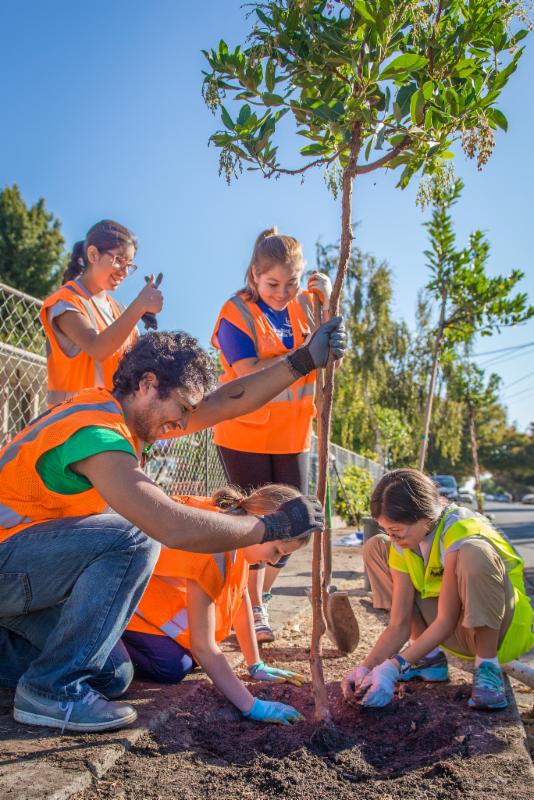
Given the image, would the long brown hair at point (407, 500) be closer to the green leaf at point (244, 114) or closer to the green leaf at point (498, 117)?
the green leaf at point (498, 117)

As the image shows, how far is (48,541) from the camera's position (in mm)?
1852

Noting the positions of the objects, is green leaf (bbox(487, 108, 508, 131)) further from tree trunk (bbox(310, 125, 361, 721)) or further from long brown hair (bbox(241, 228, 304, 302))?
long brown hair (bbox(241, 228, 304, 302))

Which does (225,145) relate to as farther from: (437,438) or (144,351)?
(437,438)

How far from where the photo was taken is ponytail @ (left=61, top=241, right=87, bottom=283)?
2.82 m

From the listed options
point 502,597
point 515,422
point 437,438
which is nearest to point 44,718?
point 502,597

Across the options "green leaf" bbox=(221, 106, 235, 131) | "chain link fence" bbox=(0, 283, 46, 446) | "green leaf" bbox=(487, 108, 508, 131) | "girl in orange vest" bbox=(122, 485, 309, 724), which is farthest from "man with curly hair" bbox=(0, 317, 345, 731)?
"chain link fence" bbox=(0, 283, 46, 446)

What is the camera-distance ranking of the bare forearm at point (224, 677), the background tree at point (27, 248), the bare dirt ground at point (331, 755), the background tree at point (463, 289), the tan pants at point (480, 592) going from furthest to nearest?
the background tree at point (27, 248), the background tree at point (463, 289), the tan pants at point (480, 592), the bare forearm at point (224, 677), the bare dirt ground at point (331, 755)

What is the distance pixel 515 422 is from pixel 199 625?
6863 cm

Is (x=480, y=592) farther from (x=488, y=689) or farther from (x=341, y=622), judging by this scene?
(x=341, y=622)

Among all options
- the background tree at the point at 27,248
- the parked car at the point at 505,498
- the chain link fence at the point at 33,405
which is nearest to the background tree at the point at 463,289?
the chain link fence at the point at 33,405

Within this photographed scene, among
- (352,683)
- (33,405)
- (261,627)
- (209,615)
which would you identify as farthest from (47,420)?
(33,405)

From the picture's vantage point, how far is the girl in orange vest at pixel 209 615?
2035 millimetres

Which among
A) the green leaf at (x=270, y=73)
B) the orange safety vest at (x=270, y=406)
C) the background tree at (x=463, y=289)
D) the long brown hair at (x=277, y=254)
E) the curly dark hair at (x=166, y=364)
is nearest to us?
the curly dark hair at (x=166, y=364)

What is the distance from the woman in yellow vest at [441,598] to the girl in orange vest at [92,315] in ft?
3.78
